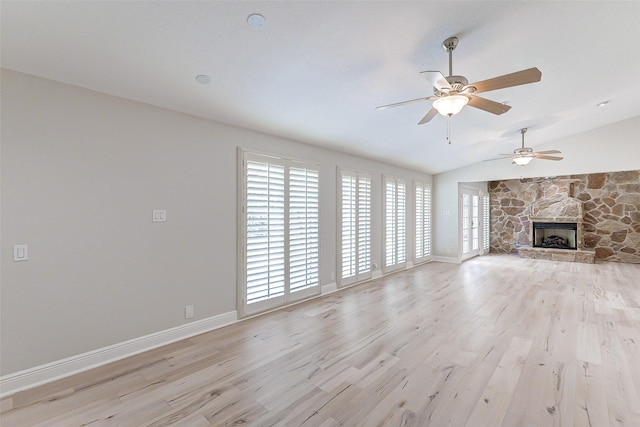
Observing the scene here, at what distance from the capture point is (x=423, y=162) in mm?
6656

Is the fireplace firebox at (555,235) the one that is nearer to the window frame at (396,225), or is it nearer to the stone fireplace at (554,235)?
the stone fireplace at (554,235)

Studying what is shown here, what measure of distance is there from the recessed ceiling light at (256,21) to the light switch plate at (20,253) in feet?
8.21

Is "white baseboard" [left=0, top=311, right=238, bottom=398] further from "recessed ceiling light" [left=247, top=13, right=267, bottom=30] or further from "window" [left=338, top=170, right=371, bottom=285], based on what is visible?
"recessed ceiling light" [left=247, top=13, right=267, bottom=30]

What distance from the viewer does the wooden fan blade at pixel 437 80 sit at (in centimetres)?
204

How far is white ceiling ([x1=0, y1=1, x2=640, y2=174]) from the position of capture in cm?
189

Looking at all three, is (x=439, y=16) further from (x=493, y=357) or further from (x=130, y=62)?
(x=493, y=357)

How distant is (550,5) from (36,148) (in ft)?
14.1

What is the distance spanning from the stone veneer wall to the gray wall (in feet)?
31.1

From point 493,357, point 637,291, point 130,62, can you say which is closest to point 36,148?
point 130,62

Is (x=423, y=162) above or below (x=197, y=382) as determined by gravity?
above

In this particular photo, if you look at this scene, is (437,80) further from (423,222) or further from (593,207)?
(593,207)

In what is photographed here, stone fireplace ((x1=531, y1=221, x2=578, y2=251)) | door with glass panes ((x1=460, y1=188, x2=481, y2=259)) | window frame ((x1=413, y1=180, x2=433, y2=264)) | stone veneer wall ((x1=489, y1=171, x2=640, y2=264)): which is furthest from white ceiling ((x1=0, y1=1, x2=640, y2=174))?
stone fireplace ((x1=531, y1=221, x2=578, y2=251))

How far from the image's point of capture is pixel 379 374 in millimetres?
2480

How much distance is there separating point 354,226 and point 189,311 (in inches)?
123
